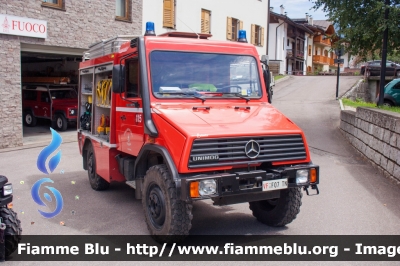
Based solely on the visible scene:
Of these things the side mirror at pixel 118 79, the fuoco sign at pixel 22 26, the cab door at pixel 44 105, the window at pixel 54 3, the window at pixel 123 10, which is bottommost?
the cab door at pixel 44 105

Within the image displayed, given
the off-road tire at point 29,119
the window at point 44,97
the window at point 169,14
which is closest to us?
the window at point 44,97

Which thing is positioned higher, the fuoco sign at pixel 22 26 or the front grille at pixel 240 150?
the fuoco sign at pixel 22 26

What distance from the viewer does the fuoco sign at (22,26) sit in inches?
534

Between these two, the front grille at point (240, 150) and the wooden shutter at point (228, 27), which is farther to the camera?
the wooden shutter at point (228, 27)

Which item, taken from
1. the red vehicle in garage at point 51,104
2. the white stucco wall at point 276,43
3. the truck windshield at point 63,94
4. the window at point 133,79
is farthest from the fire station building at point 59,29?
the white stucco wall at point 276,43

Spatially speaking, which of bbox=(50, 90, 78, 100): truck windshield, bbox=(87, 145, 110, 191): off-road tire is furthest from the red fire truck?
bbox=(50, 90, 78, 100): truck windshield

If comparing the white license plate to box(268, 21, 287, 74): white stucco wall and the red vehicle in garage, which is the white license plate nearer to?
the red vehicle in garage

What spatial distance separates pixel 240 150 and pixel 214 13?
19.7 m

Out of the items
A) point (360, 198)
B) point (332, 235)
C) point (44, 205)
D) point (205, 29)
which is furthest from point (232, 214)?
point (205, 29)

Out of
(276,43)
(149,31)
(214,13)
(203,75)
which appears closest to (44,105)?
(214,13)

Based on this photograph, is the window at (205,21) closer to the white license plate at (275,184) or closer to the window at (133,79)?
the window at (133,79)

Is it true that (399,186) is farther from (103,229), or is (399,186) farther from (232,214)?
(103,229)

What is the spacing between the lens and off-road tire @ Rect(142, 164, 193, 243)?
16.6 ft

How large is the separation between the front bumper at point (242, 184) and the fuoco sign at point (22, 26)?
1094 centimetres
